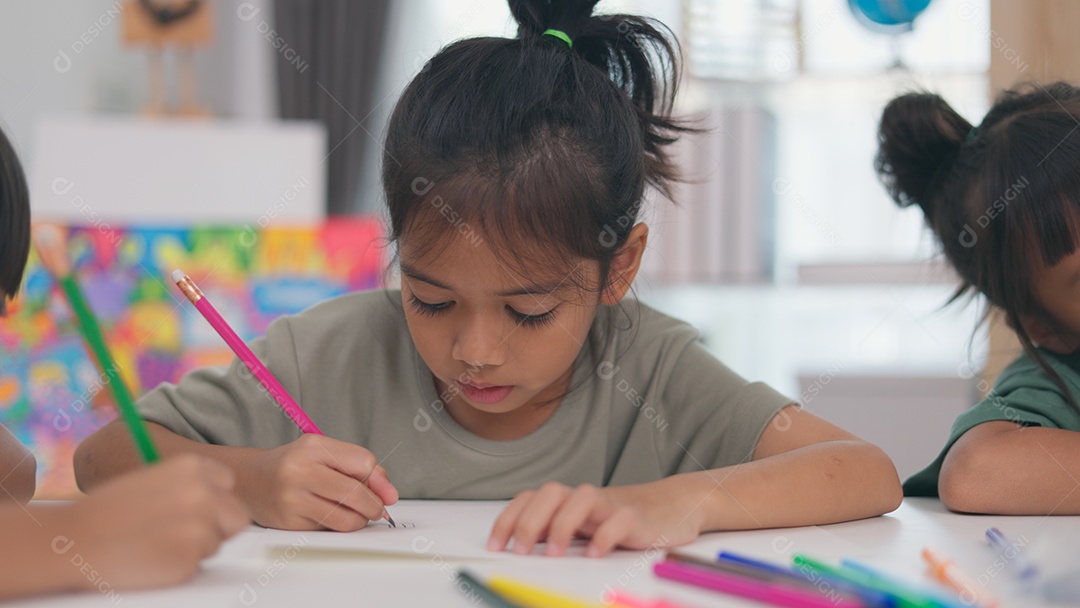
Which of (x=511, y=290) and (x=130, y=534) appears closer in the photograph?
(x=130, y=534)

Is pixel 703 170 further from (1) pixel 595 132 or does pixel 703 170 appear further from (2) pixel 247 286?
(1) pixel 595 132

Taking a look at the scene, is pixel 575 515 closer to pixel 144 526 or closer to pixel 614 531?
pixel 614 531

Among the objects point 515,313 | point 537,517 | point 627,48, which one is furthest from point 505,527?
point 627,48

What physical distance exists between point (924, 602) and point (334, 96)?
3454 mm

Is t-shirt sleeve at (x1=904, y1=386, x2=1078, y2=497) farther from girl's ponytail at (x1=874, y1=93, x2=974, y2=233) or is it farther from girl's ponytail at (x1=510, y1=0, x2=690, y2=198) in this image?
girl's ponytail at (x1=510, y1=0, x2=690, y2=198)

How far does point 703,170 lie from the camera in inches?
125

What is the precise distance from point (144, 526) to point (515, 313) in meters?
0.38

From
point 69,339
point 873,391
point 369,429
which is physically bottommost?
point 69,339

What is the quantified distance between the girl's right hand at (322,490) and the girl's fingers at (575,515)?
16 centimetres

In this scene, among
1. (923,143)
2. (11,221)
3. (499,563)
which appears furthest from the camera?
(923,143)

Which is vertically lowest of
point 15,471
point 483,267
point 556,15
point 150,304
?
point 150,304

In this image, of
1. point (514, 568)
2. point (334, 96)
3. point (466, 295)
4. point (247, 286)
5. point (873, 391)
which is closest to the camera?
point (514, 568)

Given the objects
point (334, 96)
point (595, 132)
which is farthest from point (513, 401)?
point (334, 96)

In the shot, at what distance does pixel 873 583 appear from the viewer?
481mm
